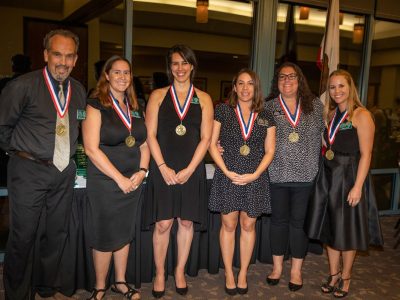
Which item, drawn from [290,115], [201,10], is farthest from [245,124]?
[201,10]

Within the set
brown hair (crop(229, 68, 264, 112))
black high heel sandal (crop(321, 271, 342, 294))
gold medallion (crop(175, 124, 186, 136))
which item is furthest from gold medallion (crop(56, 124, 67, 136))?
black high heel sandal (crop(321, 271, 342, 294))

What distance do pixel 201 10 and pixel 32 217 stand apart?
321 cm

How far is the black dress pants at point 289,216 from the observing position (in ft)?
9.39

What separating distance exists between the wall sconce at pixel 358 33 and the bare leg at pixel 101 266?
4120 mm

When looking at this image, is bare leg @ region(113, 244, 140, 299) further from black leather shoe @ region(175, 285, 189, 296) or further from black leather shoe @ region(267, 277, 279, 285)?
black leather shoe @ region(267, 277, 279, 285)

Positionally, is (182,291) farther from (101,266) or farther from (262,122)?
(262,122)

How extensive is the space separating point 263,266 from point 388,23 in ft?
12.9

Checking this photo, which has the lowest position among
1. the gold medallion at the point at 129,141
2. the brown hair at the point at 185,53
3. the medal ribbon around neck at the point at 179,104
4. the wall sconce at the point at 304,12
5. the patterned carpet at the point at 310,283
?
the patterned carpet at the point at 310,283

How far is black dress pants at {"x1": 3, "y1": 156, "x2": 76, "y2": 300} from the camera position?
221 cm

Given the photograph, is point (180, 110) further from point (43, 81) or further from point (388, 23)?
point (388, 23)

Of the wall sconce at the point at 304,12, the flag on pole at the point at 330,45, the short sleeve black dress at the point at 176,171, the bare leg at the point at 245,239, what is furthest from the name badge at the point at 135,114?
the wall sconce at the point at 304,12

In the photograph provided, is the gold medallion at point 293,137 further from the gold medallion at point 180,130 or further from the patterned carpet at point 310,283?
the patterned carpet at point 310,283

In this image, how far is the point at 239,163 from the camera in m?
2.67

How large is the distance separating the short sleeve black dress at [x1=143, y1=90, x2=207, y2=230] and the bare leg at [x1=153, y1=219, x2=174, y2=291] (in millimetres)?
86
